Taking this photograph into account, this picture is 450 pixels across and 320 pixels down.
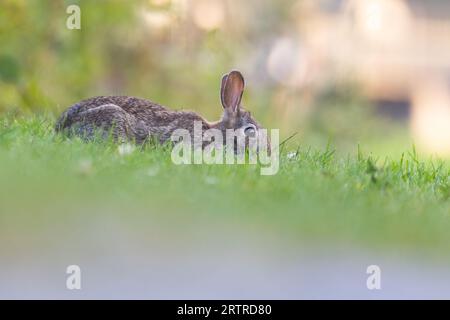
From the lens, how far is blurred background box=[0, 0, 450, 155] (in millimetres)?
16828

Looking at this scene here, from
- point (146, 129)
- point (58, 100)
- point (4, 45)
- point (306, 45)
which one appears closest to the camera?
point (146, 129)

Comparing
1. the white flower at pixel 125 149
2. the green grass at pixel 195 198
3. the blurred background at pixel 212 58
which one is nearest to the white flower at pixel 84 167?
the green grass at pixel 195 198

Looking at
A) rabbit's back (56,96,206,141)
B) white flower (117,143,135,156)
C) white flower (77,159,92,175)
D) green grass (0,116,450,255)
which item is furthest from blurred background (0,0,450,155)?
white flower (77,159,92,175)

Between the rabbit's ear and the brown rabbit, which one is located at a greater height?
the rabbit's ear

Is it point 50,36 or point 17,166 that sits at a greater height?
point 50,36

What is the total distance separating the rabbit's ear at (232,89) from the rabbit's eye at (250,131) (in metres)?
0.25

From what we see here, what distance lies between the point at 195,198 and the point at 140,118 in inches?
86.7

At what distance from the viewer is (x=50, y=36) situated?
17.4m

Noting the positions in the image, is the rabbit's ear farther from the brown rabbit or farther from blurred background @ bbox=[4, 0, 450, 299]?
blurred background @ bbox=[4, 0, 450, 299]

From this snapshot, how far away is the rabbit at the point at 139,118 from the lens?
912 centimetres

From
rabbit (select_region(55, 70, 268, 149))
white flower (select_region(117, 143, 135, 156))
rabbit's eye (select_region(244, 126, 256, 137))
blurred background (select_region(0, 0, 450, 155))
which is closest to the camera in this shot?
white flower (select_region(117, 143, 135, 156))

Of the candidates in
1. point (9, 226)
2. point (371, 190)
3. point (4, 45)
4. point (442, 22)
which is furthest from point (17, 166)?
point (442, 22)
